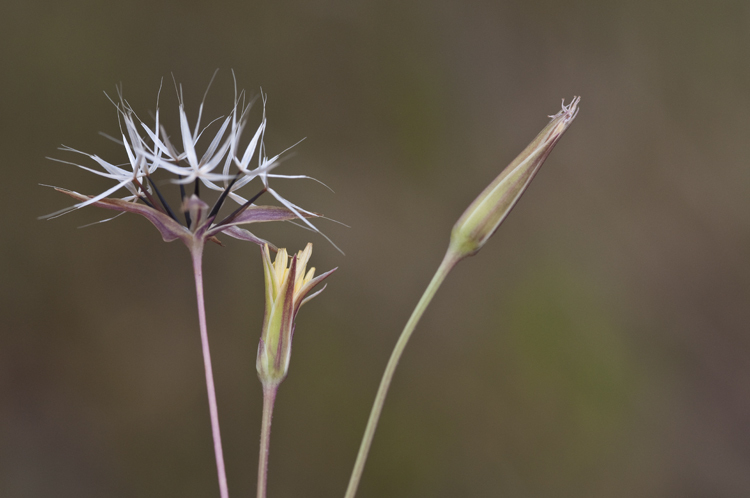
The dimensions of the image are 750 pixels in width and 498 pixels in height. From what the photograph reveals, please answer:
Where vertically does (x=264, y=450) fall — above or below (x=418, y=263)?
below

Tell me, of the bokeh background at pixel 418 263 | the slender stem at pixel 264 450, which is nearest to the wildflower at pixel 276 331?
the slender stem at pixel 264 450

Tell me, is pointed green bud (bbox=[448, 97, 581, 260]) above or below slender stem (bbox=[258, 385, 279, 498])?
above

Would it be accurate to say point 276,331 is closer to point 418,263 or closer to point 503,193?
point 503,193

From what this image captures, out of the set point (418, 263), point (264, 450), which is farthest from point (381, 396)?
point (418, 263)

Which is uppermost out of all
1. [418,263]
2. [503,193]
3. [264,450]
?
[418,263]

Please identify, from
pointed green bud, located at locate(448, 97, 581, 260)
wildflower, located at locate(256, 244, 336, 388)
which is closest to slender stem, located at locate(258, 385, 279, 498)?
wildflower, located at locate(256, 244, 336, 388)

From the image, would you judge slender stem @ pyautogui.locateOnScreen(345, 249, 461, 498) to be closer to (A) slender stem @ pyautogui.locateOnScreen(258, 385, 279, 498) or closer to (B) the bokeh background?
(A) slender stem @ pyautogui.locateOnScreen(258, 385, 279, 498)

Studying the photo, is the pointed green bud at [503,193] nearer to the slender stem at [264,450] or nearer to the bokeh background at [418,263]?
the slender stem at [264,450]
